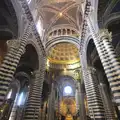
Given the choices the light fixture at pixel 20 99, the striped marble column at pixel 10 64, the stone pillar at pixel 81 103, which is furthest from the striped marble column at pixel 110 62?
the light fixture at pixel 20 99

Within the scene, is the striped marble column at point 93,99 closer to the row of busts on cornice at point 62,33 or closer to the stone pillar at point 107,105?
the stone pillar at point 107,105

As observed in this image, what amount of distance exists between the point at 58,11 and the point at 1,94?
1600cm

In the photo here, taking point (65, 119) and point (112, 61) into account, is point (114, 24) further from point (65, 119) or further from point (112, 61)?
point (65, 119)

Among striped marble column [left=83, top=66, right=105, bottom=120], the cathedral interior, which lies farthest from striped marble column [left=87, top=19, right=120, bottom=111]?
striped marble column [left=83, top=66, right=105, bottom=120]

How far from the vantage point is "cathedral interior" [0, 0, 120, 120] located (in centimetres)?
764

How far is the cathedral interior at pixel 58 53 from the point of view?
7.64 m

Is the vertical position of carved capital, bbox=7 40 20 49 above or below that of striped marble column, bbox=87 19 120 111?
above

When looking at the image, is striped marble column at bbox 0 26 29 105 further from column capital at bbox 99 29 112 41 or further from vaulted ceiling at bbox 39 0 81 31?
vaulted ceiling at bbox 39 0 81 31

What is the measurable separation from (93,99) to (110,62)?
5.19 m

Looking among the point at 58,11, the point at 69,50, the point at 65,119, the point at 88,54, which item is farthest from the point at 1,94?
the point at 65,119

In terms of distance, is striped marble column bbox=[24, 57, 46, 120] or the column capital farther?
striped marble column bbox=[24, 57, 46, 120]

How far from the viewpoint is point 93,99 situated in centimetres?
1022

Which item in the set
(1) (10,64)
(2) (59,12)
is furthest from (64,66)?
(1) (10,64)

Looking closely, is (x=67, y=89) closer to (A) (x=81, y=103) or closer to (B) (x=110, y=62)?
(A) (x=81, y=103)
